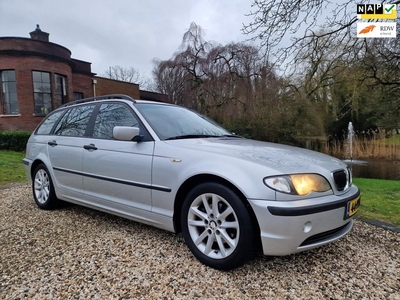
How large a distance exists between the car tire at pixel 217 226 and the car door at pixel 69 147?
174 cm

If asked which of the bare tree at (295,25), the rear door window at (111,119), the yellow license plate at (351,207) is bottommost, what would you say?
the yellow license plate at (351,207)

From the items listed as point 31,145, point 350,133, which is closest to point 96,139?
point 31,145

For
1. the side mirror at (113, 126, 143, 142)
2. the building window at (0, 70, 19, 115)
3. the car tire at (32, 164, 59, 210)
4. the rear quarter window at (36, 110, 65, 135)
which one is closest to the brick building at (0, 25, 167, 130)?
the building window at (0, 70, 19, 115)

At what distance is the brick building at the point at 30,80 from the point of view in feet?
48.2

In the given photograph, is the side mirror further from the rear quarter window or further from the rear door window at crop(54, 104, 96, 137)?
the rear quarter window

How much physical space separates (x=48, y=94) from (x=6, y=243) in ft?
49.6

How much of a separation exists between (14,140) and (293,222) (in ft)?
47.1

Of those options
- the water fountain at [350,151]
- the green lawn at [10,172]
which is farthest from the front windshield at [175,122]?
the water fountain at [350,151]

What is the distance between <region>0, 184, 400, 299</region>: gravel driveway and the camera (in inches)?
79.3

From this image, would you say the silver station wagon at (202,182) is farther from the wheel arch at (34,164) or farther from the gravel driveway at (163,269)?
the wheel arch at (34,164)

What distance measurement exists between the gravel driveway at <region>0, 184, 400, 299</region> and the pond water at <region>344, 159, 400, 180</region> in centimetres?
773

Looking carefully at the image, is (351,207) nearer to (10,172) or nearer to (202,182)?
(202,182)

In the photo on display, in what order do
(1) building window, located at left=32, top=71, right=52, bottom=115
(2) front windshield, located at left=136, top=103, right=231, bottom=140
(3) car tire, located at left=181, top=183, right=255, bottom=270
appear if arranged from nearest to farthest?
1. (3) car tire, located at left=181, top=183, right=255, bottom=270
2. (2) front windshield, located at left=136, top=103, right=231, bottom=140
3. (1) building window, located at left=32, top=71, right=52, bottom=115

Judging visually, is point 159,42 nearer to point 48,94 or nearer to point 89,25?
point 89,25
